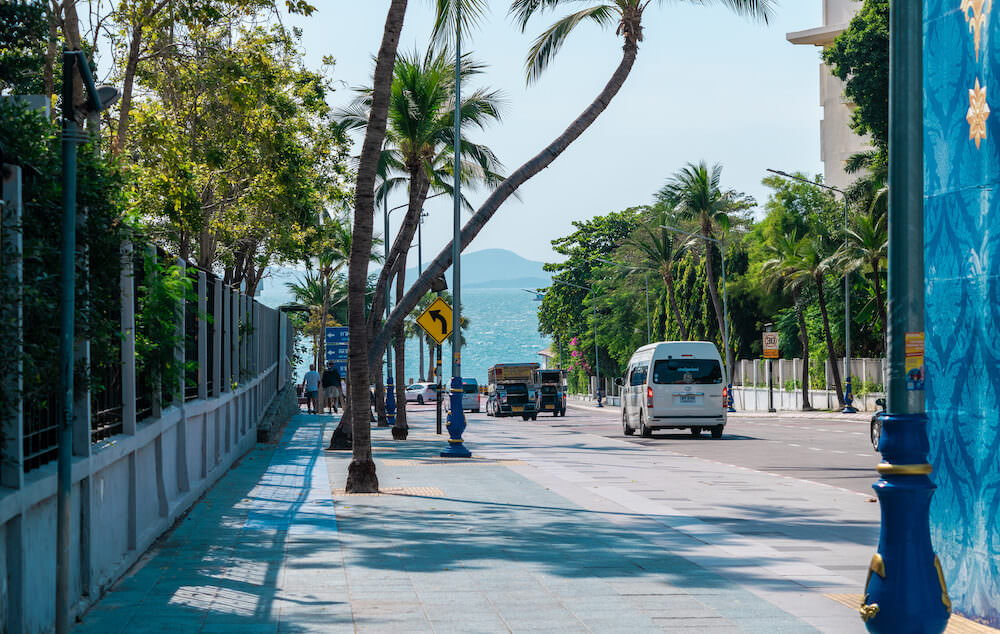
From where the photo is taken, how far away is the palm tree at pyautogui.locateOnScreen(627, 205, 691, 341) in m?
71.6

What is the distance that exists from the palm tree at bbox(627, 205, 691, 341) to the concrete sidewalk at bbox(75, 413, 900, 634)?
54517 mm

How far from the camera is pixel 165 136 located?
19609 mm

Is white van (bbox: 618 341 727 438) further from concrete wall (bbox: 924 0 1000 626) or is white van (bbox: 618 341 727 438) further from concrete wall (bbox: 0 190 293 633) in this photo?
concrete wall (bbox: 924 0 1000 626)

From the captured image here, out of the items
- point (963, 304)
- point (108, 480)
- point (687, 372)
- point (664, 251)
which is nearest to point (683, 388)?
point (687, 372)

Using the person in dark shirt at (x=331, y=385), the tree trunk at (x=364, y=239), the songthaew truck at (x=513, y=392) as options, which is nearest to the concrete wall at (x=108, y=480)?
the tree trunk at (x=364, y=239)

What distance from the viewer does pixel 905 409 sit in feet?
18.9

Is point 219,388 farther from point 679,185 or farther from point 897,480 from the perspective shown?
point 679,185

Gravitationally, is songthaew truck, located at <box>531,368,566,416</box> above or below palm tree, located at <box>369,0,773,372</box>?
below

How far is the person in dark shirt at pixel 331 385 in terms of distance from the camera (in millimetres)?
42719

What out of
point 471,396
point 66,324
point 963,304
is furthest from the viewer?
point 471,396

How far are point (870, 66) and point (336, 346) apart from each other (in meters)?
22.7

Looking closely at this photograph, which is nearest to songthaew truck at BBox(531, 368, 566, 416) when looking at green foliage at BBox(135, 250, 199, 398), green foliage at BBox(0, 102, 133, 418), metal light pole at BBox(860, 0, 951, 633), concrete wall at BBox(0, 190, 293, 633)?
concrete wall at BBox(0, 190, 293, 633)

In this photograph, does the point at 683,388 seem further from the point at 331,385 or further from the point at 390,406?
the point at 331,385

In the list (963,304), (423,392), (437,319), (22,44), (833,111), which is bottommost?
(423,392)
